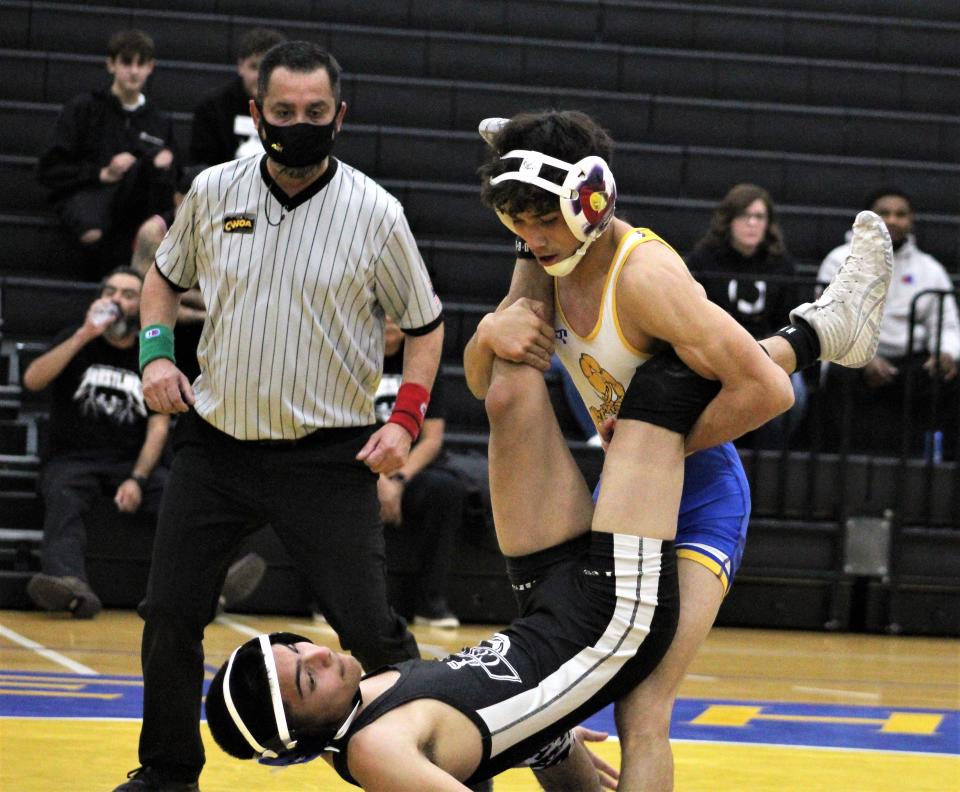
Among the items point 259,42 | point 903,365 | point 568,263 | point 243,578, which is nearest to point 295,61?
point 568,263

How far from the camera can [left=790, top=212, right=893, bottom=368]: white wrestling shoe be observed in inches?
144

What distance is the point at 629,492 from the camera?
323 cm

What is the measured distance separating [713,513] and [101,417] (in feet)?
14.1

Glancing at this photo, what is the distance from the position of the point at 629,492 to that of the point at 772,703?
8.87 feet

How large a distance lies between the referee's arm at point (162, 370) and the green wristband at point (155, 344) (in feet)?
0.07

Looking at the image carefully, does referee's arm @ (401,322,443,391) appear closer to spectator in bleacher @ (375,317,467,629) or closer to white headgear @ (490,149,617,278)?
white headgear @ (490,149,617,278)

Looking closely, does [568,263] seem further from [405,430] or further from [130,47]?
[130,47]

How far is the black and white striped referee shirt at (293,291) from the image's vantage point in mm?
3916

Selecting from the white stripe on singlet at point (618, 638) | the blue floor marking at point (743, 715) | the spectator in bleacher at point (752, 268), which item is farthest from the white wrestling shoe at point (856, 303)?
the spectator in bleacher at point (752, 268)

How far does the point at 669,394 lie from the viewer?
3.24 meters

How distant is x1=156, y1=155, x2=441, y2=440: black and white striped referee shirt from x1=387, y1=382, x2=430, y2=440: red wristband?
91mm

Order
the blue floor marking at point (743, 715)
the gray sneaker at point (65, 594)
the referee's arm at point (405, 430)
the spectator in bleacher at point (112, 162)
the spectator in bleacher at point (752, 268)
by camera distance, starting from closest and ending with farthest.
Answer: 1. the referee's arm at point (405, 430)
2. the blue floor marking at point (743, 715)
3. the gray sneaker at point (65, 594)
4. the spectator in bleacher at point (752, 268)
5. the spectator in bleacher at point (112, 162)

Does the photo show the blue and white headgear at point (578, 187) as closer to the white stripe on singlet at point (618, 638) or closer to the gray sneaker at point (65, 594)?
the white stripe on singlet at point (618, 638)

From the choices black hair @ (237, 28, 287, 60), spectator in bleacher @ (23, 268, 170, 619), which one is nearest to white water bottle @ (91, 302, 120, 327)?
spectator in bleacher @ (23, 268, 170, 619)
